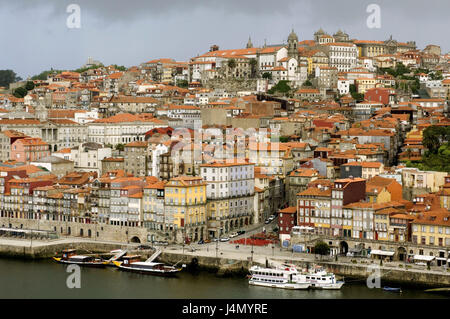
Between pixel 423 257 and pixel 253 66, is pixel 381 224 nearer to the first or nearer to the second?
pixel 423 257

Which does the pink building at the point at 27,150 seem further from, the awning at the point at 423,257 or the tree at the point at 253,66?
the awning at the point at 423,257

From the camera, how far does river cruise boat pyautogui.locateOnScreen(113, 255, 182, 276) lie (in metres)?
44.7

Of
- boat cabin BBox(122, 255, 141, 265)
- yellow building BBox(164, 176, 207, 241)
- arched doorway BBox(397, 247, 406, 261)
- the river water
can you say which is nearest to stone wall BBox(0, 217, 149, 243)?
yellow building BBox(164, 176, 207, 241)

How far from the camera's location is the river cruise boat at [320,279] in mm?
41250

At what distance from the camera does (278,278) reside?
4200 centimetres

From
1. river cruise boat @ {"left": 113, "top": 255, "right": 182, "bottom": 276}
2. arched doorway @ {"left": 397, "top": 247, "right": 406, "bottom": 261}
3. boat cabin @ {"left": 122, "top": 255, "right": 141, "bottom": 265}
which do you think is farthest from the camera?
boat cabin @ {"left": 122, "top": 255, "right": 141, "bottom": 265}

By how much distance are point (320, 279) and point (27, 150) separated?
99.6 ft

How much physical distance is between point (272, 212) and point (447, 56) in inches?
2120

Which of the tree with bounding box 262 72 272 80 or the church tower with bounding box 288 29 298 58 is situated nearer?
the tree with bounding box 262 72 272 80

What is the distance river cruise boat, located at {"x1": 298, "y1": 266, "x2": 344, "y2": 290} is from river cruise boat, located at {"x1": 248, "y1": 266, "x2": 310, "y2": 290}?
0.72 feet

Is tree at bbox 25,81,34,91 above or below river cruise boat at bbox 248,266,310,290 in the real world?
above

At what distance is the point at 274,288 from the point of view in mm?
41875

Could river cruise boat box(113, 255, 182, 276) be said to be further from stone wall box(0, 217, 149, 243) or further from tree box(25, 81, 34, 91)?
tree box(25, 81, 34, 91)

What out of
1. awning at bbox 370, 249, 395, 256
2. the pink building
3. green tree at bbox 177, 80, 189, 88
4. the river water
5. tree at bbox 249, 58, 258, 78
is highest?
tree at bbox 249, 58, 258, 78
